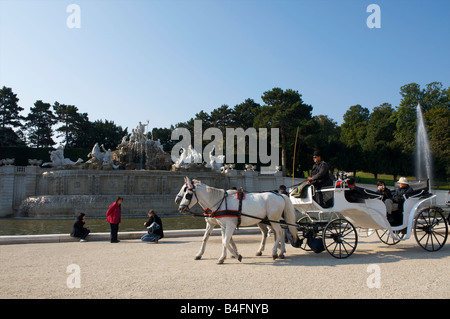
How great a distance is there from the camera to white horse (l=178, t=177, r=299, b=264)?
8703 millimetres

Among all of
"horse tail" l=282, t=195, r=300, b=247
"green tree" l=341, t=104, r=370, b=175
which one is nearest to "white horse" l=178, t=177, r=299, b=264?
"horse tail" l=282, t=195, r=300, b=247

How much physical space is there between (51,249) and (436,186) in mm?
49125

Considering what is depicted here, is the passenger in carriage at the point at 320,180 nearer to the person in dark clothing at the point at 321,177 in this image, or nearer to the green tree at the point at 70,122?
the person in dark clothing at the point at 321,177

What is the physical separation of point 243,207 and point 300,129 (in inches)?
1725

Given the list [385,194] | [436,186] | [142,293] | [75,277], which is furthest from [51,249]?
[436,186]

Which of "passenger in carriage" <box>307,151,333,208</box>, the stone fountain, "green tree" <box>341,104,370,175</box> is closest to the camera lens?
"passenger in carriage" <box>307,151,333,208</box>

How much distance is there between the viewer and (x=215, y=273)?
7.32 meters

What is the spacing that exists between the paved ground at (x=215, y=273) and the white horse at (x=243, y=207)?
0.68 meters

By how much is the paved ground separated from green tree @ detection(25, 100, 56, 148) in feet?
184

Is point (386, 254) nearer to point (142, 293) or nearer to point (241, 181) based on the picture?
point (142, 293)

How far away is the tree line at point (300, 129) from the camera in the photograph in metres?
51.7

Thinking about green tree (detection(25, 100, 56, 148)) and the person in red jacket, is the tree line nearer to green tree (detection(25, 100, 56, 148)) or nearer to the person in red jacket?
green tree (detection(25, 100, 56, 148))

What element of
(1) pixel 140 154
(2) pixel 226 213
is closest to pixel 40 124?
(1) pixel 140 154

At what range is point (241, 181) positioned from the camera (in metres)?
43.4
